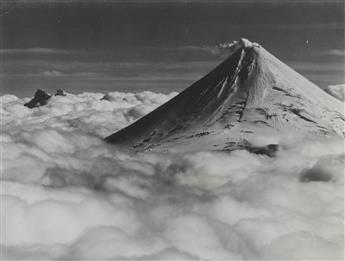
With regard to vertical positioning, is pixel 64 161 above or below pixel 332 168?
below

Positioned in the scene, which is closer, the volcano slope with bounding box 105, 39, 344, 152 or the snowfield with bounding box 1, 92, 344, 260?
the snowfield with bounding box 1, 92, 344, 260

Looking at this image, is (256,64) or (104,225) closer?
(104,225)

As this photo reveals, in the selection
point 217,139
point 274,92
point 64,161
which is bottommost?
point 64,161

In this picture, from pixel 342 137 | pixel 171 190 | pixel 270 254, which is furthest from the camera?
pixel 171 190

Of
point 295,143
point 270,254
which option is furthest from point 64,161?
point 270,254

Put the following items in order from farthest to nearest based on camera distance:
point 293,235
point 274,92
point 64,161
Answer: point 64,161 → point 274,92 → point 293,235

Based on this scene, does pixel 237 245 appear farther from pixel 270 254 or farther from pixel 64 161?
pixel 64 161

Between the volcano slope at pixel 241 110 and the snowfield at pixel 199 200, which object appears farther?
the volcano slope at pixel 241 110

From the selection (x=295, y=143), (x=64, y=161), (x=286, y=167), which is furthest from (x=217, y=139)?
(x=64, y=161)
